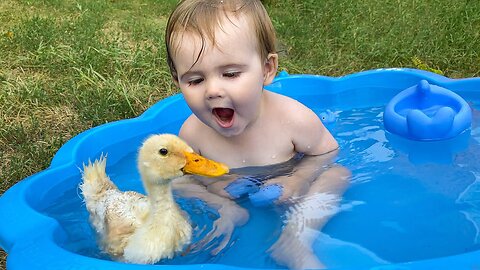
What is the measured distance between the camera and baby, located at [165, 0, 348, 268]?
175cm

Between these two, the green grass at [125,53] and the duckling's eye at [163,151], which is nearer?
the duckling's eye at [163,151]

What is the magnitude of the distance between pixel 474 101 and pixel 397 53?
73 cm

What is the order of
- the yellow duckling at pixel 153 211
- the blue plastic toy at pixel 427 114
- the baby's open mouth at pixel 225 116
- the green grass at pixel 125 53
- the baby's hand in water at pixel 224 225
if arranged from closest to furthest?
the yellow duckling at pixel 153 211, the baby's hand in water at pixel 224 225, the baby's open mouth at pixel 225 116, the blue plastic toy at pixel 427 114, the green grass at pixel 125 53

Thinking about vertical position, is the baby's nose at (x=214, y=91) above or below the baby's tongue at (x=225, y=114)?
above

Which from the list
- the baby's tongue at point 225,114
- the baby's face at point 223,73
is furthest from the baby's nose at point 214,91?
the baby's tongue at point 225,114

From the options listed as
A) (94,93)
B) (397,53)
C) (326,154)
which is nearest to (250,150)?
(326,154)

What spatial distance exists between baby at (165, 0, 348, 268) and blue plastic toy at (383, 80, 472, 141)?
387 millimetres

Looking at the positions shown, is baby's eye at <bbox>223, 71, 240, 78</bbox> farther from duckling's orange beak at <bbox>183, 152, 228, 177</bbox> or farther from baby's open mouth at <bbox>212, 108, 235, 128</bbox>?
duckling's orange beak at <bbox>183, 152, 228, 177</bbox>

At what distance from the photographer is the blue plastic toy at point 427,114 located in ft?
7.47

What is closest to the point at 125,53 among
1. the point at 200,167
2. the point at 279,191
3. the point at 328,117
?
the point at 328,117

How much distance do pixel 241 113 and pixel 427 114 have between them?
3.00 feet

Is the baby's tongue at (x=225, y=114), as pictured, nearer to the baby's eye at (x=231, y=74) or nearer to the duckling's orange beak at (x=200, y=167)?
the baby's eye at (x=231, y=74)

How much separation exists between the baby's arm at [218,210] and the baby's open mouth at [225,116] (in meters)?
0.25

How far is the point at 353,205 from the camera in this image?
6.33 ft
